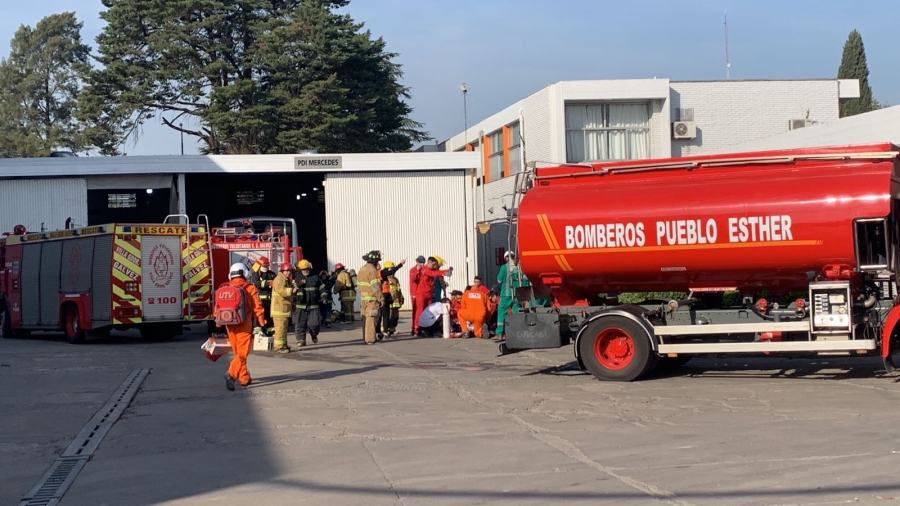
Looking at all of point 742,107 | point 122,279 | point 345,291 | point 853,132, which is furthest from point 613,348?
point 742,107

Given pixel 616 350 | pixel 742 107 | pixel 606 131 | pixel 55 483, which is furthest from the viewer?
pixel 742 107

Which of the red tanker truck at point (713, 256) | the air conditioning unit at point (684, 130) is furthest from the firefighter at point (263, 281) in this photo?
the air conditioning unit at point (684, 130)

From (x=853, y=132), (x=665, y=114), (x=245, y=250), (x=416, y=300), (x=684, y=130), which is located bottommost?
(x=416, y=300)

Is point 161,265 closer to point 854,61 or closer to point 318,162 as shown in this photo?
point 318,162

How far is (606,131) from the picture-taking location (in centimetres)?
3472

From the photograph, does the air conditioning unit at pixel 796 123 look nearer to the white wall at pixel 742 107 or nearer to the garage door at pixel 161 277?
the white wall at pixel 742 107

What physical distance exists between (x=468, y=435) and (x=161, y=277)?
A: 44.9 ft

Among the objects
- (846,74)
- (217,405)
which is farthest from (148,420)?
(846,74)

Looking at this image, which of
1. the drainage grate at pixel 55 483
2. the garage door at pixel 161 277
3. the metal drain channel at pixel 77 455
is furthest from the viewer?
the garage door at pixel 161 277

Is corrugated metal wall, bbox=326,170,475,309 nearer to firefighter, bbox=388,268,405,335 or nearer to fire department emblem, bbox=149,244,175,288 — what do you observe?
firefighter, bbox=388,268,405,335

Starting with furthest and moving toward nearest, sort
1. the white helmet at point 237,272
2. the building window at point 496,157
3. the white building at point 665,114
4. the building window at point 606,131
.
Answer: the building window at point 496,157
the building window at point 606,131
the white building at point 665,114
the white helmet at point 237,272

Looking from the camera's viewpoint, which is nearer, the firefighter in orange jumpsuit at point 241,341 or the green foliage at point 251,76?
the firefighter in orange jumpsuit at point 241,341

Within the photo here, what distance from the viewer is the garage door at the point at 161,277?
21734 mm

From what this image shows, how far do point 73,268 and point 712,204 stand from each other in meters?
15.0
